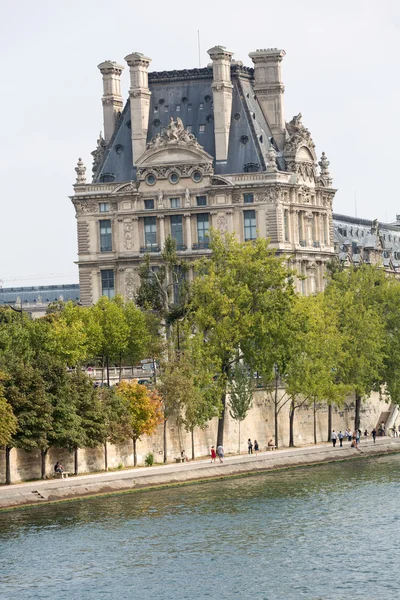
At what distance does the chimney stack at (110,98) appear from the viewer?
155 meters

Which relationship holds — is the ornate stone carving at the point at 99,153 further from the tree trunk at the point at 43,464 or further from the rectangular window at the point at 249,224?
the tree trunk at the point at 43,464

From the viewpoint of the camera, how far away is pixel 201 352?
11231 centimetres

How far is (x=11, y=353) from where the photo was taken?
10131 cm

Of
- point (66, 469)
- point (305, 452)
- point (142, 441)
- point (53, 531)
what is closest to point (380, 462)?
point (305, 452)

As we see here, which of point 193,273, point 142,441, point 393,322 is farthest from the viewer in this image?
point 193,273

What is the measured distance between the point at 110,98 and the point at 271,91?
1374 centimetres

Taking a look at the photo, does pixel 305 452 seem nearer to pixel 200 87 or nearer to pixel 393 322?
pixel 393 322

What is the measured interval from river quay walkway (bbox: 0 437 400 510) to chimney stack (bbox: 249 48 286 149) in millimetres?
37607

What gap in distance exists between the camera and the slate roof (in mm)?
150375

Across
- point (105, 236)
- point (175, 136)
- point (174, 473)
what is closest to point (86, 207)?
point (105, 236)

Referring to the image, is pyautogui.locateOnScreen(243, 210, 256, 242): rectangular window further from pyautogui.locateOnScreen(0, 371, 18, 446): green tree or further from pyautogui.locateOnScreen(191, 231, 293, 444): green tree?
pyautogui.locateOnScreen(0, 371, 18, 446): green tree

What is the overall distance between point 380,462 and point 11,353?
2640 cm

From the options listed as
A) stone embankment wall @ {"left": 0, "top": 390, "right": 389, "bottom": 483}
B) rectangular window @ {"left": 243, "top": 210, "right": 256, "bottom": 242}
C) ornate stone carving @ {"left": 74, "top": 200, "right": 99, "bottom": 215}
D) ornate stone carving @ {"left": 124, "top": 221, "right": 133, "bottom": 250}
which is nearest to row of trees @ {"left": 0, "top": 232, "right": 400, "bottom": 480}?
stone embankment wall @ {"left": 0, "top": 390, "right": 389, "bottom": 483}

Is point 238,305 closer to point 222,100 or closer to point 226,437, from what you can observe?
point 226,437
